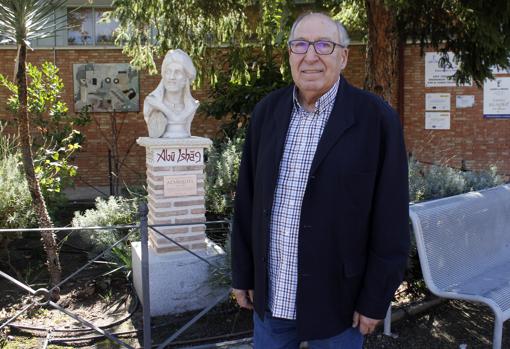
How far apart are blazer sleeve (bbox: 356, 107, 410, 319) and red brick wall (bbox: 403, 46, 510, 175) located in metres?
10.2

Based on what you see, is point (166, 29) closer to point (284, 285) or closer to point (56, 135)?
point (56, 135)

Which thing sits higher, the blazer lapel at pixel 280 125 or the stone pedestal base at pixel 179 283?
the blazer lapel at pixel 280 125

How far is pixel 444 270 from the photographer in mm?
3688

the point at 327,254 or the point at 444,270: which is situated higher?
the point at 327,254

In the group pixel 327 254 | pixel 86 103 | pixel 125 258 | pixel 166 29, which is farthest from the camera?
pixel 86 103

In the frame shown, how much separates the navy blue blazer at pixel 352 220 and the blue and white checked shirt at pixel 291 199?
0.06 metres

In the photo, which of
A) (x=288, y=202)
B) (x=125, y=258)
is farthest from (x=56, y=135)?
(x=288, y=202)

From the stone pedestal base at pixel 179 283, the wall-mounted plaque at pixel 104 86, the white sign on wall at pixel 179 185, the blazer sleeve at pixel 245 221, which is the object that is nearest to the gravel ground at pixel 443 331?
the stone pedestal base at pixel 179 283

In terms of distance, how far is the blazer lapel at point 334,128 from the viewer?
75.4 inches

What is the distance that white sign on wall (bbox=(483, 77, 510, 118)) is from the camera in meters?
11.5

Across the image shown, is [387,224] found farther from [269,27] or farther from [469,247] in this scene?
[269,27]

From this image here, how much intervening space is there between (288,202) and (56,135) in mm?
7598

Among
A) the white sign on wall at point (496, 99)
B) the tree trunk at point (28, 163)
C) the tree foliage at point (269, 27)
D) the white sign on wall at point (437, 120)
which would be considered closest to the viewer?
the tree trunk at point (28, 163)

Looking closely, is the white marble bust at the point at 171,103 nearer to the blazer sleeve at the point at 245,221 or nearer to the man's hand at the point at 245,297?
the blazer sleeve at the point at 245,221
